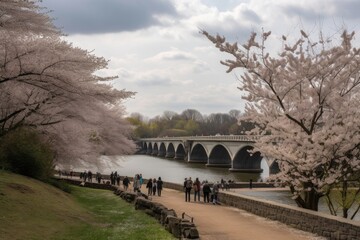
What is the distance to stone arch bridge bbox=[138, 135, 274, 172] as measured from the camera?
84250 millimetres

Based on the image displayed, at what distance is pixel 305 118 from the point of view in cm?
1661

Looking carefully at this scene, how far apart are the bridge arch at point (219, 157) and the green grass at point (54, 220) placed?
8404cm

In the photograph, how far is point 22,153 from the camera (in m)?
21.9

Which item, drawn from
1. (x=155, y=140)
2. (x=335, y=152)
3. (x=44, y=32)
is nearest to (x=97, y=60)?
(x=44, y=32)

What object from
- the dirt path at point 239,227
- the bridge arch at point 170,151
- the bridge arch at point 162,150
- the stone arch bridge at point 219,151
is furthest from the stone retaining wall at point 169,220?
the bridge arch at point 162,150

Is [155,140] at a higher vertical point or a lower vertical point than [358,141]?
higher

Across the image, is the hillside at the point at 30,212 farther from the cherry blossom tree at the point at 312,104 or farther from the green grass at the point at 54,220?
the cherry blossom tree at the point at 312,104

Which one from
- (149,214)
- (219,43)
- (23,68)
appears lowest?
(149,214)

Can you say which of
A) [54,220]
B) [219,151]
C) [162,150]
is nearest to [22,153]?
[54,220]

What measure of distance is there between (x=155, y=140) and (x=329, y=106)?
476ft

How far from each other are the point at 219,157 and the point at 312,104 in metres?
89.4

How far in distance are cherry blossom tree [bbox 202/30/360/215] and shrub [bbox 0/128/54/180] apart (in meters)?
12.1

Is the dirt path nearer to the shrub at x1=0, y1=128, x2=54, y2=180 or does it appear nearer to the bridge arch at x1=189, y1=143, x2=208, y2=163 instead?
the shrub at x1=0, y1=128, x2=54, y2=180

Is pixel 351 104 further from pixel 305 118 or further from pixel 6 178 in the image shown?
pixel 6 178
